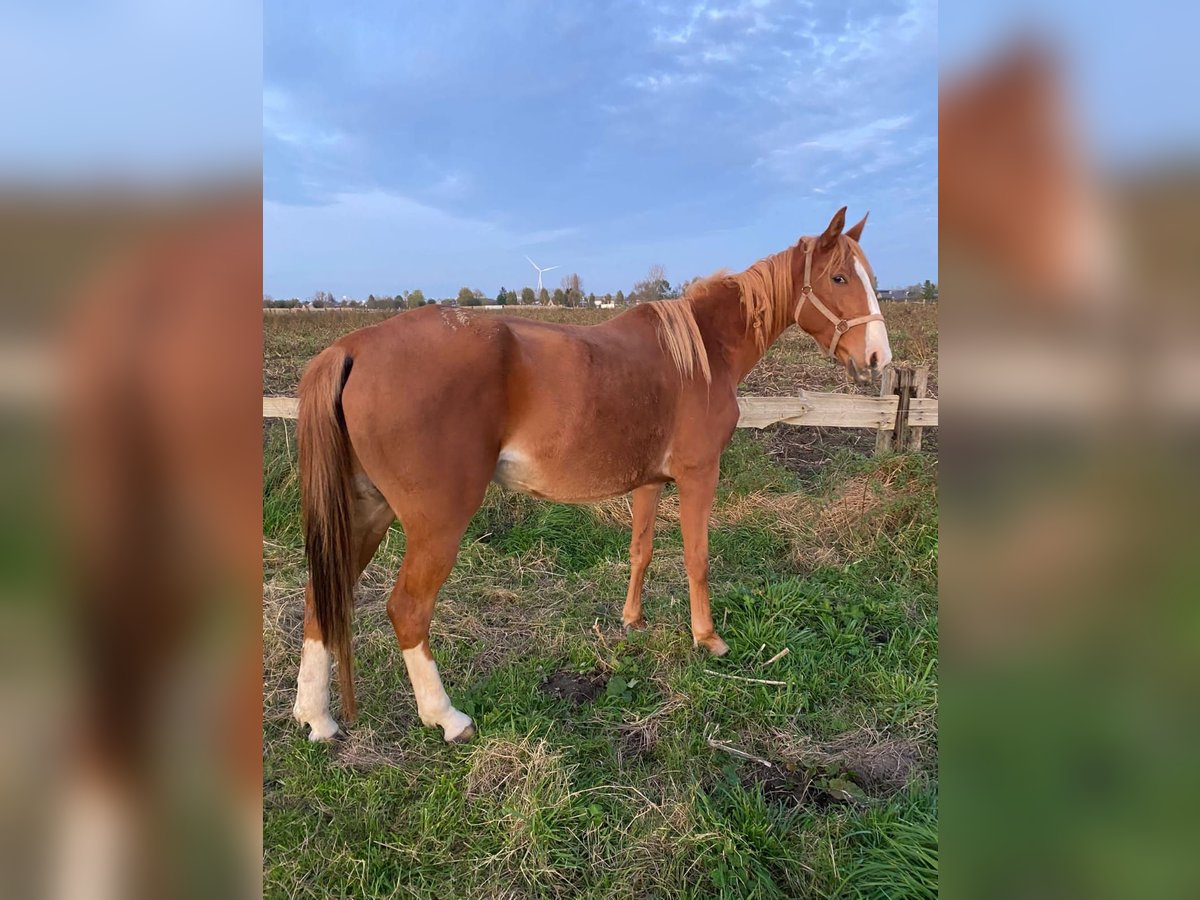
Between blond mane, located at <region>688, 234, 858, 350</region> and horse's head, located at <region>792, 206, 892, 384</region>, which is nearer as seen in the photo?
horse's head, located at <region>792, 206, 892, 384</region>

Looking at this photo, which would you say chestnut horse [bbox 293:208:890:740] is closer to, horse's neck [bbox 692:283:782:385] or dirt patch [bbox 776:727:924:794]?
horse's neck [bbox 692:283:782:385]

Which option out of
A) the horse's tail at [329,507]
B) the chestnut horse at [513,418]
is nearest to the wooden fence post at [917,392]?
the chestnut horse at [513,418]

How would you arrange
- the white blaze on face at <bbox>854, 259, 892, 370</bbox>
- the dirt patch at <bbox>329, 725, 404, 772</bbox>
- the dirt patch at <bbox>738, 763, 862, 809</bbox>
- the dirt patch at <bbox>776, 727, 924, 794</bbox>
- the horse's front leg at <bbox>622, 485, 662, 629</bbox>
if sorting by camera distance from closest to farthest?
1. the dirt patch at <bbox>738, 763, 862, 809</bbox>
2. the dirt patch at <bbox>776, 727, 924, 794</bbox>
3. the dirt patch at <bbox>329, 725, 404, 772</bbox>
4. the white blaze on face at <bbox>854, 259, 892, 370</bbox>
5. the horse's front leg at <bbox>622, 485, 662, 629</bbox>

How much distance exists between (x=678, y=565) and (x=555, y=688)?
1.71 meters

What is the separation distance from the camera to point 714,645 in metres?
3.28

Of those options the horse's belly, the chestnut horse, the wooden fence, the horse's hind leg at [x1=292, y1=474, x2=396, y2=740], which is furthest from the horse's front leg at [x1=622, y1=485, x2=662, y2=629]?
the wooden fence

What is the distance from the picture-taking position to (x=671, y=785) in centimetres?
226

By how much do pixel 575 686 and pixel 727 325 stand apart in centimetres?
210

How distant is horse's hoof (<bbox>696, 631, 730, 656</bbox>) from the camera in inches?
128

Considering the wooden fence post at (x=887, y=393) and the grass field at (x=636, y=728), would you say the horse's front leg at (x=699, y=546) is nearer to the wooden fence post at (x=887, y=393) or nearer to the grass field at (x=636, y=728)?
the grass field at (x=636, y=728)

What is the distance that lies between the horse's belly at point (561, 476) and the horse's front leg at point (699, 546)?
0.32 m

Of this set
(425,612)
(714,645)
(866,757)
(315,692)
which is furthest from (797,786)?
(315,692)
